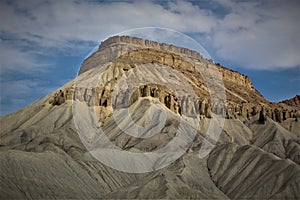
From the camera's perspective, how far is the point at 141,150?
110750 mm

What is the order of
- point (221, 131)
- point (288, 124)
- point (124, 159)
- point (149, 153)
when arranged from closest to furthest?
point (124, 159) < point (149, 153) < point (221, 131) < point (288, 124)

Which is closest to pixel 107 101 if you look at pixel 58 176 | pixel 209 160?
pixel 209 160

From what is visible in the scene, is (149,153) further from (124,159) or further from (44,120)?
(44,120)

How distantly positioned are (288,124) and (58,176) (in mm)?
109459

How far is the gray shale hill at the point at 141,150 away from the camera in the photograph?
77.1 meters

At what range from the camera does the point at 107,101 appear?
15550cm

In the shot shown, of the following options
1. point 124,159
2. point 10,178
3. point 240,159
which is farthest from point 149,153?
point 10,178

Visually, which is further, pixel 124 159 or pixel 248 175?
pixel 124 159

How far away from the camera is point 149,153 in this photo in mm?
108375

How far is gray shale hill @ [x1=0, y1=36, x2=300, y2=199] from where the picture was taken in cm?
7712

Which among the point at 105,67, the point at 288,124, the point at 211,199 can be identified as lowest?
the point at 211,199

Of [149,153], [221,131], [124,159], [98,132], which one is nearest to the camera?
[124,159]

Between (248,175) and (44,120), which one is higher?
(44,120)

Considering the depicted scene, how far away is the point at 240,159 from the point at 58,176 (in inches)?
1308
